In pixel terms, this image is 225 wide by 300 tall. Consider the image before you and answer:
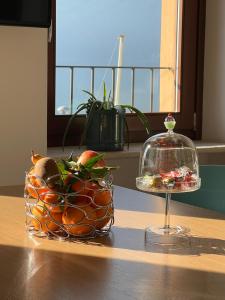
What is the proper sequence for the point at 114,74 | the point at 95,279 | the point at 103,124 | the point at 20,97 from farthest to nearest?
the point at 114,74 < the point at 103,124 < the point at 20,97 < the point at 95,279

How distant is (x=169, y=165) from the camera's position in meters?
1.48

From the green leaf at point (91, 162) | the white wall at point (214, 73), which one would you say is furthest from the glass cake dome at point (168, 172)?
the white wall at point (214, 73)

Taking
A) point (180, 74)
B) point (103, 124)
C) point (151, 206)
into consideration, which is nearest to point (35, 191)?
point (151, 206)

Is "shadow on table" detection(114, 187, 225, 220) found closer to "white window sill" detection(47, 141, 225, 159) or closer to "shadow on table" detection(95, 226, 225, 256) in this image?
"shadow on table" detection(95, 226, 225, 256)

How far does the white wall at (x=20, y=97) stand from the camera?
9.17 feet

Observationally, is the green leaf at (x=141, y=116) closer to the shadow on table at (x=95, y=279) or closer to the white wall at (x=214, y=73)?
the white wall at (x=214, y=73)

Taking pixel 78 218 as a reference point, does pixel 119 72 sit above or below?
above

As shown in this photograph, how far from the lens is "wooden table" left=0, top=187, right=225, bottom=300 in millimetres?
1097

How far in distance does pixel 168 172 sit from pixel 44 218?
294mm

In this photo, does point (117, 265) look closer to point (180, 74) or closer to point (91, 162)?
point (91, 162)

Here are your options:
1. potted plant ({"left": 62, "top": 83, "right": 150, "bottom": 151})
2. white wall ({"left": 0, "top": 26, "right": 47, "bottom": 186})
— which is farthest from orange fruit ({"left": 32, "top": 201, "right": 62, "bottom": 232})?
potted plant ({"left": 62, "top": 83, "right": 150, "bottom": 151})

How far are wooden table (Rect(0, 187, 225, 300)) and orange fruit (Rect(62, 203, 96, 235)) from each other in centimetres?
4

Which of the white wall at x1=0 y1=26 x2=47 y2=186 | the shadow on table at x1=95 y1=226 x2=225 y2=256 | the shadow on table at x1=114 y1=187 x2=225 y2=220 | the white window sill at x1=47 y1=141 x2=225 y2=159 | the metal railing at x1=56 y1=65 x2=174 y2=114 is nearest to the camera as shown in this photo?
the shadow on table at x1=95 y1=226 x2=225 y2=256

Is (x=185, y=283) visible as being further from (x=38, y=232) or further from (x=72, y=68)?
(x=72, y=68)
